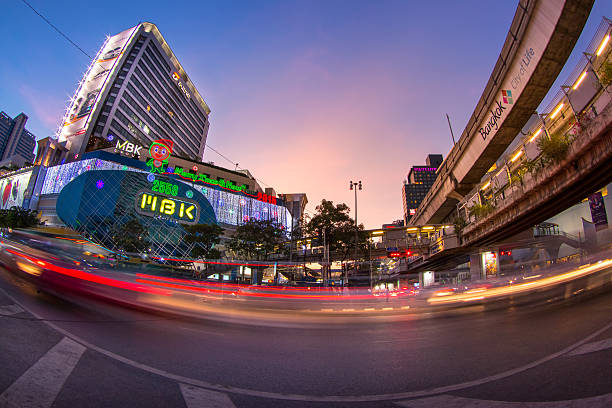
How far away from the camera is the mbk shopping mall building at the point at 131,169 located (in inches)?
2176

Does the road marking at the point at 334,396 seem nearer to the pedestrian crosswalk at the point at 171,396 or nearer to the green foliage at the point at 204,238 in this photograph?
the pedestrian crosswalk at the point at 171,396

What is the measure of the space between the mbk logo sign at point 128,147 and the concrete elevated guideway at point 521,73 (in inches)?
3176

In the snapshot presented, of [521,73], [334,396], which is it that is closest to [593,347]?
[334,396]

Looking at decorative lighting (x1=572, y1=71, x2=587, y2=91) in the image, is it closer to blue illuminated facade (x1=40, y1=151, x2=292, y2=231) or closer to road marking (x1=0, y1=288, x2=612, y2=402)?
road marking (x1=0, y1=288, x2=612, y2=402)

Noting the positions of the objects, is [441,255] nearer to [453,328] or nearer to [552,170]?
[552,170]

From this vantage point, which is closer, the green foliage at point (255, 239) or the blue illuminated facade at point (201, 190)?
the green foliage at point (255, 239)

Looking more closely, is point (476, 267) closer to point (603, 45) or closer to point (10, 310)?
point (603, 45)

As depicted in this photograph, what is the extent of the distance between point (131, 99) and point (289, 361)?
345 feet

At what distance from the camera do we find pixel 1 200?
7356 centimetres

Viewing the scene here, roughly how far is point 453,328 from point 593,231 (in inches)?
1714

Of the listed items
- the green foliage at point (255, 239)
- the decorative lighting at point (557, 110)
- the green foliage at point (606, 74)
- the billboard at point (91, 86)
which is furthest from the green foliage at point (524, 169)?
the billboard at point (91, 86)

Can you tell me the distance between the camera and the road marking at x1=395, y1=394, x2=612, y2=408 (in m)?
2.63

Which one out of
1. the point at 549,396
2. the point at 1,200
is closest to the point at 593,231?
the point at 549,396

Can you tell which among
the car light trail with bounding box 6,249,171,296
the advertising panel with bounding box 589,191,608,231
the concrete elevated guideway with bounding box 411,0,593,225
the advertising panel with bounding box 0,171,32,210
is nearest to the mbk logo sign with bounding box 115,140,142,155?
the advertising panel with bounding box 0,171,32,210
